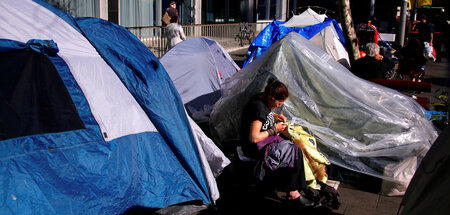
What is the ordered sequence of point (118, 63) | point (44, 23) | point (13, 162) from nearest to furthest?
point (13, 162), point (44, 23), point (118, 63)

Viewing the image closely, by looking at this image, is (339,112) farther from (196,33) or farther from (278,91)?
(196,33)

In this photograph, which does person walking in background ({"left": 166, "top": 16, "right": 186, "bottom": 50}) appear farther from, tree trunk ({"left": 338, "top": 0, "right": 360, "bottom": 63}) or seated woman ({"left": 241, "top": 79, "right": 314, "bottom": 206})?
seated woman ({"left": 241, "top": 79, "right": 314, "bottom": 206})

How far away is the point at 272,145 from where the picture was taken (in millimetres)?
4215

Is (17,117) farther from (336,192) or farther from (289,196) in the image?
(336,192)

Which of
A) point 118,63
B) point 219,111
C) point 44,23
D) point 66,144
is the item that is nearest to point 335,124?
point 219,111

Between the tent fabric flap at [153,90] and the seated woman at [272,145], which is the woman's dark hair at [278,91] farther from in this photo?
the tent fabric flap at [153,90]

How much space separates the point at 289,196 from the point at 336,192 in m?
0.47

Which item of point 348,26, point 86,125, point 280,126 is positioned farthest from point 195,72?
point 348,26

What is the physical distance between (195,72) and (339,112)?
2693mm

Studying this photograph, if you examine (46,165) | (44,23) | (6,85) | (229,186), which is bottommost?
(229,186)

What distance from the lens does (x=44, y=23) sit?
3.81 metres

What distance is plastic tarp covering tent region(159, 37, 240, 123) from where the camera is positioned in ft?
22.0

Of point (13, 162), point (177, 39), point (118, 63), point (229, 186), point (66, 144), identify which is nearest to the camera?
point (13, 162)

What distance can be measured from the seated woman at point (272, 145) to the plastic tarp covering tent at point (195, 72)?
7.18 feet
